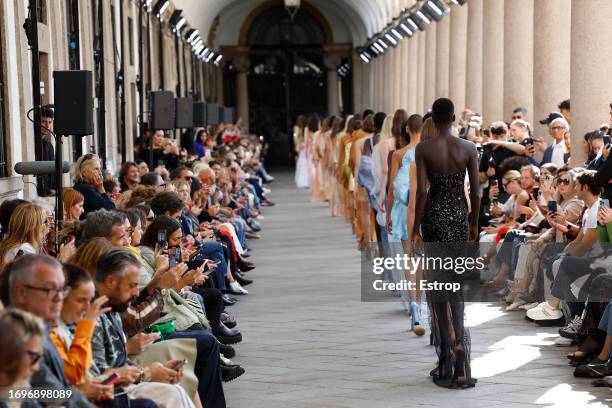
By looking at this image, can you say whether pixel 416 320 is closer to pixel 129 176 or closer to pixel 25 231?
pixel 25 231

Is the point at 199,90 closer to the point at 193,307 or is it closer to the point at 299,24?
the point at 299,24

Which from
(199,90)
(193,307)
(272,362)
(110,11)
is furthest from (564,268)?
(199,90)

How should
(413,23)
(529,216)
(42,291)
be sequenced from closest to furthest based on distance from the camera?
(42,291)
(529,216)
(413,23)

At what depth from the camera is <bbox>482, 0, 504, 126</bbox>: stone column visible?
20.8 meters

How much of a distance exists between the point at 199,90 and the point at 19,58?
92.3ft

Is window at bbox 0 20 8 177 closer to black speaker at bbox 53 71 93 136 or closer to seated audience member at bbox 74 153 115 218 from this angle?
seated audience member at bbox 74 153 115 218

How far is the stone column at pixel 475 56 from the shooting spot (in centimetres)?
2275

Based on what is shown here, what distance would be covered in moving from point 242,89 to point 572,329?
3983cm

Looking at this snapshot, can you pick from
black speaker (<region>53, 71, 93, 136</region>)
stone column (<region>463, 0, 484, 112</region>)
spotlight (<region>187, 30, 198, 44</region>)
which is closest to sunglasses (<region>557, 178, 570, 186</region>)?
black speaker (<region>53, 71, 93, 136</region>)

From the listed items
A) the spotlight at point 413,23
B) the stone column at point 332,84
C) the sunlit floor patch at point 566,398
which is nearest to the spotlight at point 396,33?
the spotlight at point 413,23

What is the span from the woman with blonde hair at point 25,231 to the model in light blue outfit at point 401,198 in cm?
337

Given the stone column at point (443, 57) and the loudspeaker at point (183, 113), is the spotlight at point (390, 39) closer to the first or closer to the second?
the stone column at point (443, 57)

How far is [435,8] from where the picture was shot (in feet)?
77.3

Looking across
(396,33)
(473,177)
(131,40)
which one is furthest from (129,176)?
(396,33)
